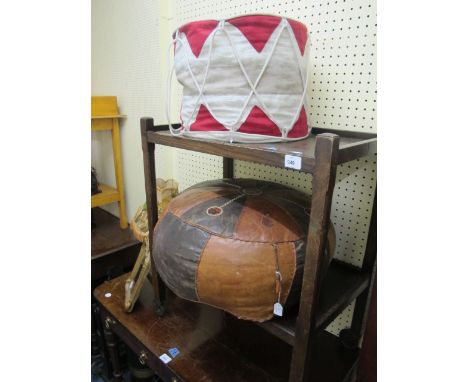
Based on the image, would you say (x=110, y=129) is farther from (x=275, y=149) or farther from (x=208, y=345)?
(x=275, y=149)

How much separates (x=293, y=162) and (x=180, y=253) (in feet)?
1.26

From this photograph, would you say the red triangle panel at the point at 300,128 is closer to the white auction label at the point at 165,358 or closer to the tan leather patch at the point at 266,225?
the tan leather patch at the point at 266,225

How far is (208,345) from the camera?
107 cm

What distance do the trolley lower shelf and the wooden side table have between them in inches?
38.0

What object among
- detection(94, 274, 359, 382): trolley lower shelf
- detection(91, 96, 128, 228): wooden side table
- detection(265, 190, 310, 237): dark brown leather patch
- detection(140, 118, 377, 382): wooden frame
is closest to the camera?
detection(140, 118, 377, 382): wooden frame

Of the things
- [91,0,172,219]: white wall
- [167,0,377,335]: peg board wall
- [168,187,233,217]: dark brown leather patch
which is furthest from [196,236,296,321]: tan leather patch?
[91,0,172,219]: white wall

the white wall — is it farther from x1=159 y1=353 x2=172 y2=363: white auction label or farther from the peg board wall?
x1=159 y1=353 x2=172 y2=363: white auction label

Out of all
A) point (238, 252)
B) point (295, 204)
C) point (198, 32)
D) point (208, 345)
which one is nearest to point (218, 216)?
point (238, 252)

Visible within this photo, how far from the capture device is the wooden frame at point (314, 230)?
0.58 metres

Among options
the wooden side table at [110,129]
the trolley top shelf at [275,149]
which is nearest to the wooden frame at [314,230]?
the trolley top shelf at [275,149]

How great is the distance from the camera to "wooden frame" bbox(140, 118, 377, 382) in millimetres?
583

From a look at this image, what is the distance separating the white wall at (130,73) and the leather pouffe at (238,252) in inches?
37.5

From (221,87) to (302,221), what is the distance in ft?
1.32

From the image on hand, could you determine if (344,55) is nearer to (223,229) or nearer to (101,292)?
(223,229)
